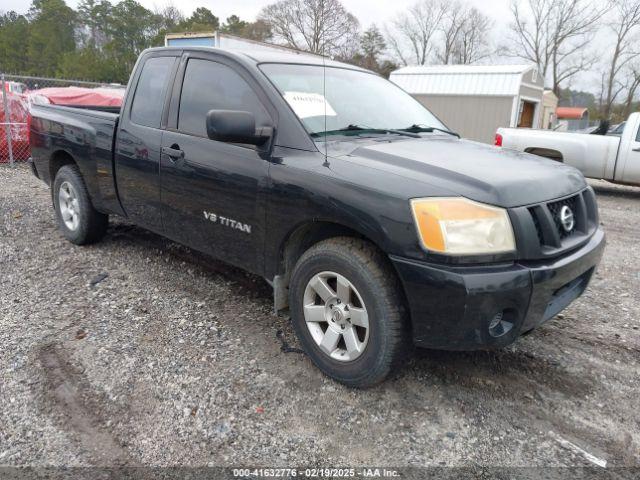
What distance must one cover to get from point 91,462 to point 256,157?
5.86 feet

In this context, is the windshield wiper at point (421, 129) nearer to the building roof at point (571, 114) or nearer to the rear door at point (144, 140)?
the rear door at point (144, 140)

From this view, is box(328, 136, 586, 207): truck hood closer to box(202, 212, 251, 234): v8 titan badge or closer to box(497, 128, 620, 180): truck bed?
box(202, 212, 251, 234): v8 titan badge

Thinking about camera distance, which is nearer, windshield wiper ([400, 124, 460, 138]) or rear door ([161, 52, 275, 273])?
rear door ([161, 52, 275, 273])

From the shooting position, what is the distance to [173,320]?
354 cm

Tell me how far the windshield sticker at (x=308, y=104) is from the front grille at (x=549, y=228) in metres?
1.34

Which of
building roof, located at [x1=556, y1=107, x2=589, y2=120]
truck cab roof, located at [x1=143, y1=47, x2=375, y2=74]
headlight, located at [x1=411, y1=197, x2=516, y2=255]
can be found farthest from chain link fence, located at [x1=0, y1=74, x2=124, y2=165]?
building roof, located at [x1=556, y1=107, x2=589, y2=120]

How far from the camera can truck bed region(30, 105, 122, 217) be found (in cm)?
422

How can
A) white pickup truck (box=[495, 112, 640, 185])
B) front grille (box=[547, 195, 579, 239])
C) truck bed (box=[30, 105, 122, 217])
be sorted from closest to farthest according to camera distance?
front grille (box=[547, 195, 579, 239]) → truck bed (box=[30, 105, 122, 217]) → white pickup truck (box=[495, 112, 640, 185])

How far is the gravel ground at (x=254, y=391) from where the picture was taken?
2.33 metres

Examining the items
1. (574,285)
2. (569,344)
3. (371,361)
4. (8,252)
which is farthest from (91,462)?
(8,252)

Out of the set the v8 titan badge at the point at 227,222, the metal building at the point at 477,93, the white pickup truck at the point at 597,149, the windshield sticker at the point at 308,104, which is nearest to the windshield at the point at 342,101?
the windshield sticker at the point at 308,104

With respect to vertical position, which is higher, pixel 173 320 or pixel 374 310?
pixel 374 310

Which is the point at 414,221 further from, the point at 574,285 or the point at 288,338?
the point at 288,338

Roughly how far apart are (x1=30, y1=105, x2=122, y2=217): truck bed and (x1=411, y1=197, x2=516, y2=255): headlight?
293cm
